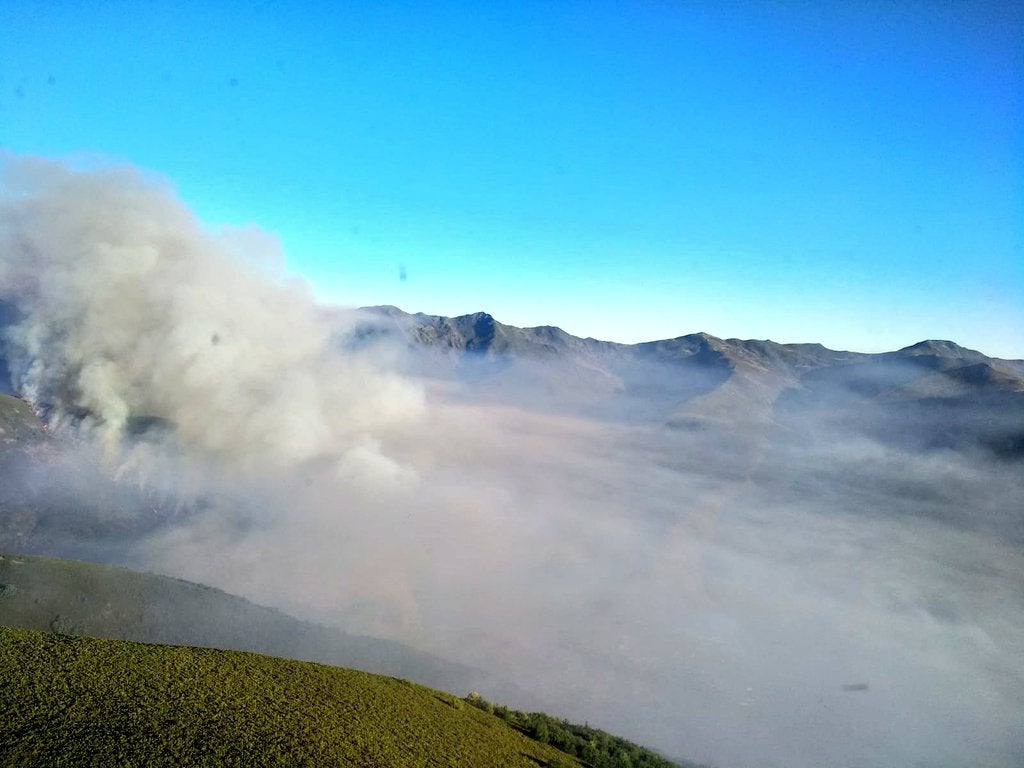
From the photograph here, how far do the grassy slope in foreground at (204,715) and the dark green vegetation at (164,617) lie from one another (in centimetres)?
3949

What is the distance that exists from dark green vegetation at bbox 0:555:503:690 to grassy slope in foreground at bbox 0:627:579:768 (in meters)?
39.5

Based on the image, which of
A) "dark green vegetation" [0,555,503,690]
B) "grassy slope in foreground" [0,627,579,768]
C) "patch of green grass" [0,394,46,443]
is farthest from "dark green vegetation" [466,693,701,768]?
"patch of green grass" [0,394,46,443]

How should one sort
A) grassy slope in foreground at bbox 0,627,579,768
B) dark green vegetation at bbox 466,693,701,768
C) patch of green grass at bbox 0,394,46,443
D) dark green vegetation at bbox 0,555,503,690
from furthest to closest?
patch of green grass at bbox 0,394,46,443, dark green vegetation at bbox 0,555,503,690, dark green vegetation at bbox 466,693,701,768, grassy slope in foreground at bbox 0,627,579,768

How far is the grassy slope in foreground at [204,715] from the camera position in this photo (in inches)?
882

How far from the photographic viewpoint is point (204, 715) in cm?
2631

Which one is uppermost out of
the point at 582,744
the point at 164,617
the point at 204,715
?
the point at 204,715

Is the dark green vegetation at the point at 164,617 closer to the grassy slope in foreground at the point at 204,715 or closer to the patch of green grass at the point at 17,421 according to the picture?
the grassy slope in foreground at the point at 204,715

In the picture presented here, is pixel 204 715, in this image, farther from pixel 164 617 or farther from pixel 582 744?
pixel 164 617

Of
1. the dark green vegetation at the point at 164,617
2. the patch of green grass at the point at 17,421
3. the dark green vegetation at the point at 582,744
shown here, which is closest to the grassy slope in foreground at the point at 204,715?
the dark green vegetation at the point at 582,744

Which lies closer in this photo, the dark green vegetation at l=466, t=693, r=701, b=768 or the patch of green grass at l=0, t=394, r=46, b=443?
the dark green vegetation at l=466, t=693, r=701, b=768

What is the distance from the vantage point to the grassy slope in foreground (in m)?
22.4

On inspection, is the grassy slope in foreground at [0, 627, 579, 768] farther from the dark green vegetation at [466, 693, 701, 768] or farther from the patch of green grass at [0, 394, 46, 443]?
the patch of green grass at [0, 394, 46, 443]

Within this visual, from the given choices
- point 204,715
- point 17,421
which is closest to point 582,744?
point 204,715

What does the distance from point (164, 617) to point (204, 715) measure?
56.5 m
